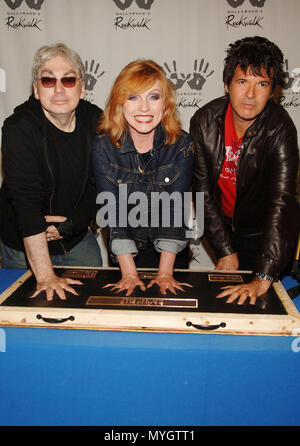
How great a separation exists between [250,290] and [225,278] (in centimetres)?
17

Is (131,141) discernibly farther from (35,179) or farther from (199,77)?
(199,77)

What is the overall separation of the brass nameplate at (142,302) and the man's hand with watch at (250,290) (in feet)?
0.42

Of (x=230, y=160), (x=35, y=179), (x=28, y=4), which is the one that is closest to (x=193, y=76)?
(x=28, y=4)

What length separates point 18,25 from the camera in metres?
2.95

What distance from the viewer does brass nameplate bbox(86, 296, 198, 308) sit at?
1275 millimetres

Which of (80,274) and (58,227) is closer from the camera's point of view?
(80,274)

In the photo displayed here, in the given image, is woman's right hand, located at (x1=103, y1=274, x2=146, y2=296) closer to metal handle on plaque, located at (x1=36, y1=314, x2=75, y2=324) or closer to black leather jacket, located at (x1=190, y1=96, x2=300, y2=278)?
metal handle on plaque, located at (x1=36, y1=314, x2=75, y2=324)

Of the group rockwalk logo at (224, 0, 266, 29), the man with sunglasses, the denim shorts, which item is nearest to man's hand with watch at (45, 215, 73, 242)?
the man with sunglasses

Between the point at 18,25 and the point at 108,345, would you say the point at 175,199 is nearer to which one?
the point at 108,345

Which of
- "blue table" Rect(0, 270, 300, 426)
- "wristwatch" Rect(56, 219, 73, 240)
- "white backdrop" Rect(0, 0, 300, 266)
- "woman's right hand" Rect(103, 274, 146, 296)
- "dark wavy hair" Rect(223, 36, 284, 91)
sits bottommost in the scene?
"blue table" Rect(0, 270, 300, 426)

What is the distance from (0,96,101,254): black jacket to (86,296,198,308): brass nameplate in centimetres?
35

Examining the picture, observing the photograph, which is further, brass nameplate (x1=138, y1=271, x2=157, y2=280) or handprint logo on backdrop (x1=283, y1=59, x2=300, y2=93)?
handprint logo on backdrop (x1=283, y1=59, x2=300, y2=93)

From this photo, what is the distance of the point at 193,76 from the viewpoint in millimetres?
3008
